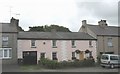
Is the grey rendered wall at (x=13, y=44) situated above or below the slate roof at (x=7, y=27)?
below

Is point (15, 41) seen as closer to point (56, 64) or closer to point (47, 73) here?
point (56, 64)

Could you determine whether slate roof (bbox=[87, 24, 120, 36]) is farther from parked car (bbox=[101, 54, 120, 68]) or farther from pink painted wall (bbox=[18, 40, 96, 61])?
parked car (bbox=[101, 54, 120, 68])

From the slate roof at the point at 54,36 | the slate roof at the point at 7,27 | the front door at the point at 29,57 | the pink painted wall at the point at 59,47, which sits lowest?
the front door at the point at 29,57

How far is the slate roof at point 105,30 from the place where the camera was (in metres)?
47.5

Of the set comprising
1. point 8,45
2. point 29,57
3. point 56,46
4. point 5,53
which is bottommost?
point 29,57

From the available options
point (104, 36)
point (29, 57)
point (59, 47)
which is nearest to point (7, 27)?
point (29, 57)

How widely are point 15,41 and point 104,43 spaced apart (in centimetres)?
1791

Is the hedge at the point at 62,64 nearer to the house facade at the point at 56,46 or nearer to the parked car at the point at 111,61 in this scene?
the parked car at the point at 111,61

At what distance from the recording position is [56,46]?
42781 mm

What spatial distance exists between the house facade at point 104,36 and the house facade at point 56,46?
1.28 metres

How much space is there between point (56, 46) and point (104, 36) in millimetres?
10447

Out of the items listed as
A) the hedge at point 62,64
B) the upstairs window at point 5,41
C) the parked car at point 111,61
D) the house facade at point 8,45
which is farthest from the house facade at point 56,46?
the parked car at point 111,61

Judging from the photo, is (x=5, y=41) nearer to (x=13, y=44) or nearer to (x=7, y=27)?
(x=13, y=44)

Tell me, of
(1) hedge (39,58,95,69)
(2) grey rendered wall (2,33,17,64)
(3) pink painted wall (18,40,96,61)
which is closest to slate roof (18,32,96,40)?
(3) pink painted wall (18,40,96,61)
